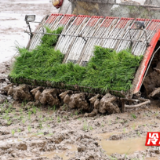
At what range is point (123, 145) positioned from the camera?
570 centimetres

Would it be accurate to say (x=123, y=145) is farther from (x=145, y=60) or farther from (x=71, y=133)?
(x=145, y=60)

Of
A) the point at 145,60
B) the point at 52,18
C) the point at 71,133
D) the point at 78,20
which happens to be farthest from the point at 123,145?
the point at 52,18

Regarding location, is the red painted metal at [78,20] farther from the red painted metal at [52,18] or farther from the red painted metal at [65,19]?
the red painted metal at [52,18]

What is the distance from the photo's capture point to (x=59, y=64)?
789cm

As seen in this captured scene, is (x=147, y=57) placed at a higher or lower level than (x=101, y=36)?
lower

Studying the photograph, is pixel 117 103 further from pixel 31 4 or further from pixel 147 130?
pixel 31 4

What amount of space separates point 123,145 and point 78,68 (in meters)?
2.31

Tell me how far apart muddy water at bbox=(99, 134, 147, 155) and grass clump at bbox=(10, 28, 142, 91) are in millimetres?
1337

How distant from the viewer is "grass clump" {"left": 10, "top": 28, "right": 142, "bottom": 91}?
7.19 m

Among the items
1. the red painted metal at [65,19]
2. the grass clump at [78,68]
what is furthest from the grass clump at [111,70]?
the red painted metal at [65,19]

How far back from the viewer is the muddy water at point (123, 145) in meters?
5.49

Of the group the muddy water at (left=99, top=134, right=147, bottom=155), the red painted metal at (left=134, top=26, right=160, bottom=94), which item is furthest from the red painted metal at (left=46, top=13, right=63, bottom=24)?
the muddy water at (left=99, top=134, right=147, bottom=155)

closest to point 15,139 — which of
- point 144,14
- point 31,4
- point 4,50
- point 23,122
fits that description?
point 23,122

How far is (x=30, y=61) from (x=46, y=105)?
971 millimetres
